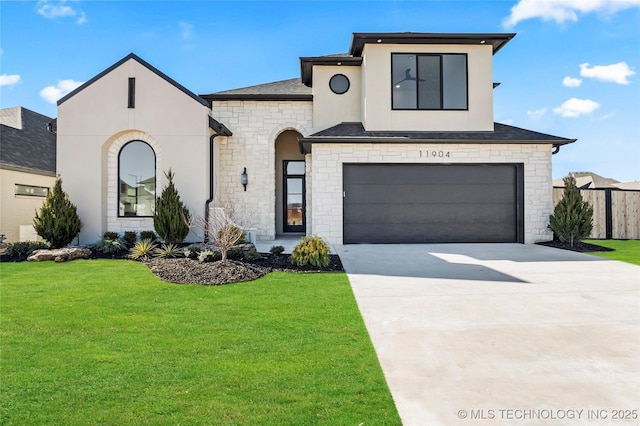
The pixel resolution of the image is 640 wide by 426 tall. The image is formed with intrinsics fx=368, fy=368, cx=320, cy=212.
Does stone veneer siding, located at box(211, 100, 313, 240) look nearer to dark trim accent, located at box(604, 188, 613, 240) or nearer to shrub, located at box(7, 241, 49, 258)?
shrub, located at box(7, 241, 49, 258)

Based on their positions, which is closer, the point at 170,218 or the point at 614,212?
the point at 170,218

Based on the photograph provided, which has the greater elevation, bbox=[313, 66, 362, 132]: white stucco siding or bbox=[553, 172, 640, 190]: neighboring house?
bbox=[313, 66, 362, 132]: white stucco siding

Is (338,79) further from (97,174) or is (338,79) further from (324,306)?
(324,306)

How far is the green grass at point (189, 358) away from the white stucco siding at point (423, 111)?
756 centimetres

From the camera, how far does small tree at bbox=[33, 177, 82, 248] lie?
978 centimetres

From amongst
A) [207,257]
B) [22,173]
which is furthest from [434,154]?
[22,173]

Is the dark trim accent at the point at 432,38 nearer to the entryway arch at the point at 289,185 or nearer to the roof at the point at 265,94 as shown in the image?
the roof at the point at 265,94

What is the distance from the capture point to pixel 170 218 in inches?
394

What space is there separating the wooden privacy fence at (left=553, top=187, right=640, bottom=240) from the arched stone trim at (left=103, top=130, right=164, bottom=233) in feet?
44.5

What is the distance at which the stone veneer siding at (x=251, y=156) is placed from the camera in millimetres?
12828

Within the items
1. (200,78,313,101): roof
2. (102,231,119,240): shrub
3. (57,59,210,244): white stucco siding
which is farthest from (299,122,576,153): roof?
(102,231,119,240): shrub

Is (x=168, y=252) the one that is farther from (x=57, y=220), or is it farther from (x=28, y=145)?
(x=28, y=145)

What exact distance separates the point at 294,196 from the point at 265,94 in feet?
13.7

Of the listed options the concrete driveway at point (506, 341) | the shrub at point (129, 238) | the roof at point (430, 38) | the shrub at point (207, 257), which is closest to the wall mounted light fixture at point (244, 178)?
the shrub at point (129, 238)
